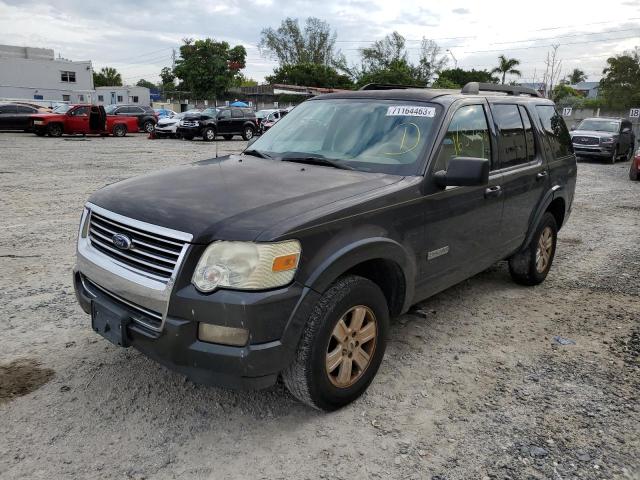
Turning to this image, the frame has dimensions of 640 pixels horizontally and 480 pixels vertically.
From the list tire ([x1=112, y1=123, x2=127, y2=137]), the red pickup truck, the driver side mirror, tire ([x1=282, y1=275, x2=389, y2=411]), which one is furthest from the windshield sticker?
tire ([x1=112, y1=123, x2=127, y2=137])

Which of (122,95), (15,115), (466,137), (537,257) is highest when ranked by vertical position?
(122,95)

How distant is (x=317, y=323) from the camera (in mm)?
2680

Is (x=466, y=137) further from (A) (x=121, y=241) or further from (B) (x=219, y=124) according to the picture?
(B) (x=219, y=124)

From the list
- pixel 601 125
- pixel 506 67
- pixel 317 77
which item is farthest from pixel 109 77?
pixel 601 125

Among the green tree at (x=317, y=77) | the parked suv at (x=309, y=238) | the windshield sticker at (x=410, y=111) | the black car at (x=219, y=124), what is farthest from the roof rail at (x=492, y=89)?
the green tree at (x=317, y=77)

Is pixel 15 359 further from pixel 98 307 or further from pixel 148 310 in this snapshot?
pixel 148 310

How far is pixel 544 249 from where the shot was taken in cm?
525

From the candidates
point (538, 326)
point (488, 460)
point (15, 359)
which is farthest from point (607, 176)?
point (15, 359)

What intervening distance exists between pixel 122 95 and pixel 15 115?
39.1 metres

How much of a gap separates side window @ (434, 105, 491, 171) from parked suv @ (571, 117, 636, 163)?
1633 centimetres

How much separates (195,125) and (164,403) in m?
23.2

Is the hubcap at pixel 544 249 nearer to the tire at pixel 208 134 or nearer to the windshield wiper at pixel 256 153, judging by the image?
the windshield wiper at pixel 256 153

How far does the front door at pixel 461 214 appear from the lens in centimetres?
350

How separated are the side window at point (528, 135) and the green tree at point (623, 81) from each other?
145 ft
